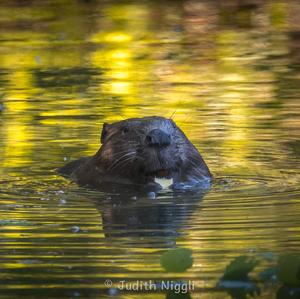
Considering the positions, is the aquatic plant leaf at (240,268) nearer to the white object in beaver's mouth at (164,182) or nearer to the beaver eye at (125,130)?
the white object in beaver's mouth at (164,182)

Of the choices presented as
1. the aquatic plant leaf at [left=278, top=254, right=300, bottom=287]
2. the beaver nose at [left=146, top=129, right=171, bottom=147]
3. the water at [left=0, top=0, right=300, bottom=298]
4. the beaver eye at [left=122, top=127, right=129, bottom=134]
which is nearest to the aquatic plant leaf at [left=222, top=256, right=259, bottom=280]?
the aquatic plant leaf at [left=278, top=254, right=300, bottom=287]

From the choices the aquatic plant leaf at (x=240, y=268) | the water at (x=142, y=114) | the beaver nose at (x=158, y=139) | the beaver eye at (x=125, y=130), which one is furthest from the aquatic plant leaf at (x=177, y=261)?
the beaver eye at (x=125, y=130)

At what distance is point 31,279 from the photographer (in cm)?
646

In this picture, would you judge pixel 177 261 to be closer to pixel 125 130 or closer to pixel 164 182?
pixel 164 182

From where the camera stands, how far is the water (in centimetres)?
696

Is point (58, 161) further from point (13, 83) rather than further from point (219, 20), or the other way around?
point (219, 20)

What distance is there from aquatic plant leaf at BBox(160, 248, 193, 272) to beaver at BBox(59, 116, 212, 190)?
3.87 m

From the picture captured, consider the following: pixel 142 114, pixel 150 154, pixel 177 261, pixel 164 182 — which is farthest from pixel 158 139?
pixel 177 261

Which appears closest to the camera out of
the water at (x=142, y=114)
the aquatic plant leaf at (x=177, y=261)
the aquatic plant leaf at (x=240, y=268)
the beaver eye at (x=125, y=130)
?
the aquatic plant leaf at (x=240, y=268)

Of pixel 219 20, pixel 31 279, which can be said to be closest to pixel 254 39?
pixel 219 20

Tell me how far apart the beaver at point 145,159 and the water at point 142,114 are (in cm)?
21

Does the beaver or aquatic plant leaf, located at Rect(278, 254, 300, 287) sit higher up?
aquatic plant leaf, located at Rect(278, 254, 300, 287)

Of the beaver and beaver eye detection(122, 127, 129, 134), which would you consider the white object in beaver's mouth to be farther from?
beaver eye detection(122, 127, 129, 134)

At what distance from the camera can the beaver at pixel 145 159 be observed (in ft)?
31.4
